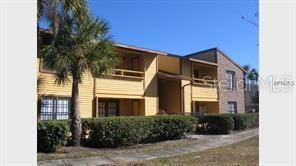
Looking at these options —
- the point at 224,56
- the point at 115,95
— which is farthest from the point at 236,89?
the point at 115,95

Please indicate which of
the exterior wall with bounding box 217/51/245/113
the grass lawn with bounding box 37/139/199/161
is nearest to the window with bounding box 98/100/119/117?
the grass lawn with bounding box 37/139/199/161

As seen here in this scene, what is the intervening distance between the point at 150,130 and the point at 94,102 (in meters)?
5.46

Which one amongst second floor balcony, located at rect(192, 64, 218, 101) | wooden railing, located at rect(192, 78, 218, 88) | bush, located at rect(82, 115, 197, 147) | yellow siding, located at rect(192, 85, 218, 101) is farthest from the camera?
wooden railing, located at rect(192, 78, 218, 88)

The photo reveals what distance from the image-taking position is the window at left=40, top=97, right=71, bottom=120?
18.2 meters

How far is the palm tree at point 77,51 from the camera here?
13594 millimetres

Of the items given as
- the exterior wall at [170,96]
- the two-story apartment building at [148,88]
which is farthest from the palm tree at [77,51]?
the exterior wall at [170,96]

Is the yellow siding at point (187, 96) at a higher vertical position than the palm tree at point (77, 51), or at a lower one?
lower

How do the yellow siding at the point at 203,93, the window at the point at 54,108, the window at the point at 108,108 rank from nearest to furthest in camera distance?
the window at the point at 54,108
the window at the point at 108,108
the yellow siding at the point at 203,93

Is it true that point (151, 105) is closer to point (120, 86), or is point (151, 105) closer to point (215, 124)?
point (120, 86)

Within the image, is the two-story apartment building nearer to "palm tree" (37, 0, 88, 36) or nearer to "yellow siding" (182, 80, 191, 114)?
"yellow siding" (182, 80, 191, 114)

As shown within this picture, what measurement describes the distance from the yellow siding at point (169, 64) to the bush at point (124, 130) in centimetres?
1179

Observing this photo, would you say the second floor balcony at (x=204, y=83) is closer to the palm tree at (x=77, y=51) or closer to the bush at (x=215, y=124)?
the bush at (x=215, y=124)

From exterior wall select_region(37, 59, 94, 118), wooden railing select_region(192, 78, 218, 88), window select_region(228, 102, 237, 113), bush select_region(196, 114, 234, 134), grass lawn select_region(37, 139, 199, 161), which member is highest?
wooden railing select_region(192, 78, 218, 88)
